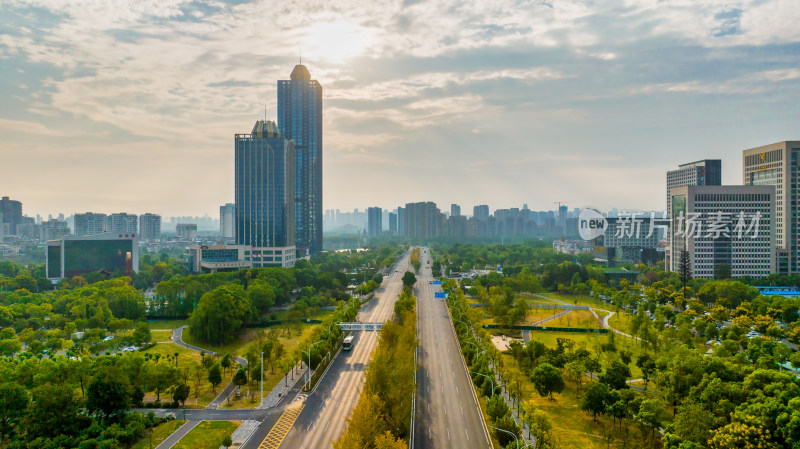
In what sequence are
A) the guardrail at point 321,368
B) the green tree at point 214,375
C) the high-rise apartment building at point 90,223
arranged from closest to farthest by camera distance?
the green tree at point 214,375, the guardrail at point 321,368, the high-rise apartment building at point 90,223

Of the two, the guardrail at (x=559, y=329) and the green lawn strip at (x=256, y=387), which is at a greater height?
the guardrail at (x=559, y=329)

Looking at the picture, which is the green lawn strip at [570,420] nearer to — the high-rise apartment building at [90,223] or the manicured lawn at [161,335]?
the manicured lawn at [161,335]

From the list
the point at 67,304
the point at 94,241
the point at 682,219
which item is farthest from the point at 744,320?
the point at 94,241

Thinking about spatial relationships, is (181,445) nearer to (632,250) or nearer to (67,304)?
(67,304)

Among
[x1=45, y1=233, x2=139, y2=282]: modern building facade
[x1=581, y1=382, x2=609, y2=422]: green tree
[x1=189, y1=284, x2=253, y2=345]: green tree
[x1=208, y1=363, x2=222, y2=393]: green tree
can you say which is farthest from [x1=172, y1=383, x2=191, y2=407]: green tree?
[x1=45, y1=233, x2=139, y2=282]: modern building facade

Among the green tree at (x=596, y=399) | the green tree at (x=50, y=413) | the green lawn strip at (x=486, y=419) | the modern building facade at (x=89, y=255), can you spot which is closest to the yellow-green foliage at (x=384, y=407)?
the green lawn strip at (x=486, y=419)
